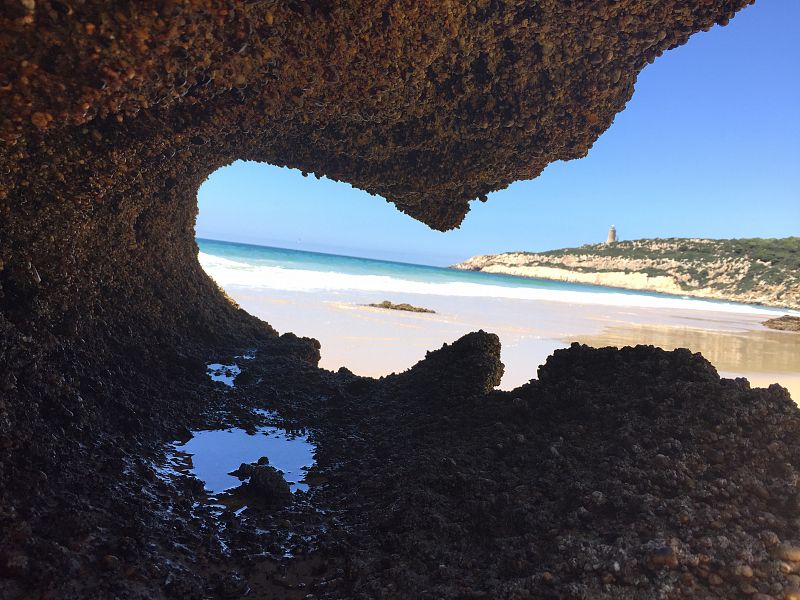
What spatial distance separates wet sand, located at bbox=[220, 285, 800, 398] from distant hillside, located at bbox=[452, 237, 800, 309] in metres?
40.6

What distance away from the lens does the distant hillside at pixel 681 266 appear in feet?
188

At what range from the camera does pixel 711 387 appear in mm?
3250

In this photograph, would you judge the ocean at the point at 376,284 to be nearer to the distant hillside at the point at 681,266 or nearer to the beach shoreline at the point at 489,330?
the beach shoreline at the point at 489,330

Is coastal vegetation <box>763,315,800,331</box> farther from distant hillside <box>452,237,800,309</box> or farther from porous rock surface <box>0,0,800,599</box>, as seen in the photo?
distant hillside <box>452,237,800,309</box>

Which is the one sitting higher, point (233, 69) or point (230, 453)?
point (233, 69)

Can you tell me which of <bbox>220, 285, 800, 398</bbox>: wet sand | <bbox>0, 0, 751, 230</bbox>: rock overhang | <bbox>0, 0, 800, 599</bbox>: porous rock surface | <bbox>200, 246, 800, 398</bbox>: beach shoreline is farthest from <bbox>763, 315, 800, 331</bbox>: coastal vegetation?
<bbox>0, 0, 800, 599</bbox>: porous rock surface

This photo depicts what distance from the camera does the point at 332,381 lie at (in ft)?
18.3

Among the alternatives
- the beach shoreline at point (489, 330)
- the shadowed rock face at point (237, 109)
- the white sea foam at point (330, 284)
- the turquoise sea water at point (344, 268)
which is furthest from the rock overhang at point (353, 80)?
the turquoise sea water at point (344, 268)

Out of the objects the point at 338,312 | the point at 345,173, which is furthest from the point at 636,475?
the point at 338,312

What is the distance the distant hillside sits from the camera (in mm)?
57391

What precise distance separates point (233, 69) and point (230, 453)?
235 cm

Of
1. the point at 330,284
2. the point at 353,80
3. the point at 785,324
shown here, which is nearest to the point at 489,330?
the point at 353,80

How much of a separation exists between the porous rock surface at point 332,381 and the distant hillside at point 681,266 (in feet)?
180

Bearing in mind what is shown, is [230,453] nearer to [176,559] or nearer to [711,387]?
[176,559]
